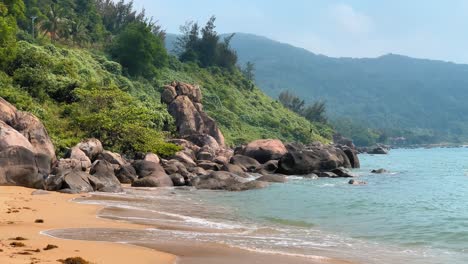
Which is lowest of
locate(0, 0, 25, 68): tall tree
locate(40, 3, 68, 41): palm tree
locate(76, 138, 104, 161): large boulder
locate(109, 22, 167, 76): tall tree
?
locate(76, 138, 104, 161): large boulder

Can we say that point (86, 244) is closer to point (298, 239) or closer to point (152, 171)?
point (298, 239)

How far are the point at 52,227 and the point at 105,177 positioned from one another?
12.0m

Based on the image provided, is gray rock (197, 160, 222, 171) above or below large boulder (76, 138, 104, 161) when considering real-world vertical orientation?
below

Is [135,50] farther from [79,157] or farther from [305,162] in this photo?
[79,157]

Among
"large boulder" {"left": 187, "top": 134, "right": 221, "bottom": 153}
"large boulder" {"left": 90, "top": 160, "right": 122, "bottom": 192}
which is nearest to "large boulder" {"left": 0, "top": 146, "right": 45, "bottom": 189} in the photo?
"large boulder" {"left": 90, "top": 160, "right": 122, "bottom": 192}

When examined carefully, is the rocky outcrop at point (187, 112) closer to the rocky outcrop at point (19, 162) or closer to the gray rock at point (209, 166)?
the gray rock at point (209, 166)

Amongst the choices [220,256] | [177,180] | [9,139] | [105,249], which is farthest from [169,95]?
[220,256]

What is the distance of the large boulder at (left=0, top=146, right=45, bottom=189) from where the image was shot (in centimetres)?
1967

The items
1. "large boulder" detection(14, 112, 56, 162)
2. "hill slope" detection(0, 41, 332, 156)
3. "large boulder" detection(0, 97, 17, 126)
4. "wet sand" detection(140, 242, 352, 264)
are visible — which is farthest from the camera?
"hill slope" detection(0, 41, 332, 156)

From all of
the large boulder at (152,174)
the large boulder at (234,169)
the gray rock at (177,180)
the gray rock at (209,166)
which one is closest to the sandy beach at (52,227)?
the large boulder at (152,174)

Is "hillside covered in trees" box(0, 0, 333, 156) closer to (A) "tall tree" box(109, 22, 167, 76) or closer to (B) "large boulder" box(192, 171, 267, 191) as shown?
(A) "tall tree" box(109, 22, 167, 76)

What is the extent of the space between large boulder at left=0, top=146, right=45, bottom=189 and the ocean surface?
275cm

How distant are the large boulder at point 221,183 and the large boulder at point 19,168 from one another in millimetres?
9091

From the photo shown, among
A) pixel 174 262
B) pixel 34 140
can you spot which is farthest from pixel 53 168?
pixel 174 262
